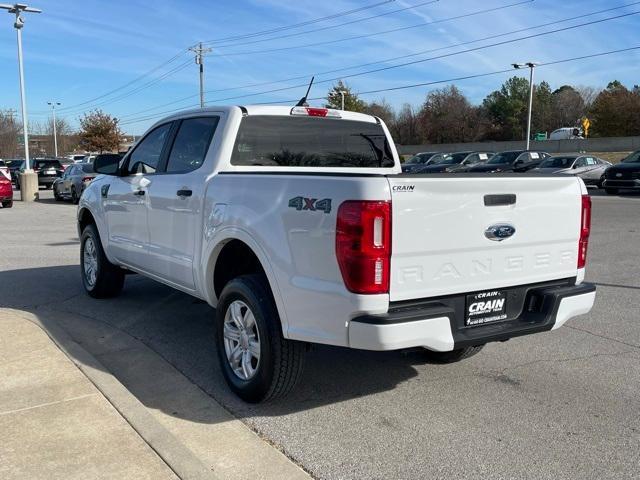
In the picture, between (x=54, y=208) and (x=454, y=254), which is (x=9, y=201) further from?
(x=454, y=254)

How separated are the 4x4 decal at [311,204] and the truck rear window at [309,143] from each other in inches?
53.5

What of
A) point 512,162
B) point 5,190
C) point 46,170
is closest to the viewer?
point 5,190

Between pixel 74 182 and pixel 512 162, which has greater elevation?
pixel 512 162

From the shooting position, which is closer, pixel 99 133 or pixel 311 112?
pixel 311 112

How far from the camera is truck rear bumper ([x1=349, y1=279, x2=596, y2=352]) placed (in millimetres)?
3383

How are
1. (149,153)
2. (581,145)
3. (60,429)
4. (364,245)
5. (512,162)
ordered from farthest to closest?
(581,145) → (512,162) → (149,153) → (60,429) → (364,245)

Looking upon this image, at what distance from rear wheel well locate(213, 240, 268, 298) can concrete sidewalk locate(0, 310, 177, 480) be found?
3.91 ft

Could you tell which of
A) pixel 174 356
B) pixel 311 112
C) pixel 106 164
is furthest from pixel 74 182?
pixel 311 112

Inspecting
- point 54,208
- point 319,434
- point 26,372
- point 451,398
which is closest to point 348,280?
point 319,434

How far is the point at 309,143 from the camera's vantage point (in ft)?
17.5

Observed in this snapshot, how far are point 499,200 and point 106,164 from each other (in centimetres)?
438

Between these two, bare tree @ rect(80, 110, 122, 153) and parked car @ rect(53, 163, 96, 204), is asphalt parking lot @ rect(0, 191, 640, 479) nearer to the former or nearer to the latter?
parked car @ rect(53, 163, 96, 204)

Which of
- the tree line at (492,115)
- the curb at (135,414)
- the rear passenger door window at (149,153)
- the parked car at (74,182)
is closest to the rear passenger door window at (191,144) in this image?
the rear passenger door window at (149,153)

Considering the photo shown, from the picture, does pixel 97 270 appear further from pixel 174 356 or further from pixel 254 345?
pixel 254 345
